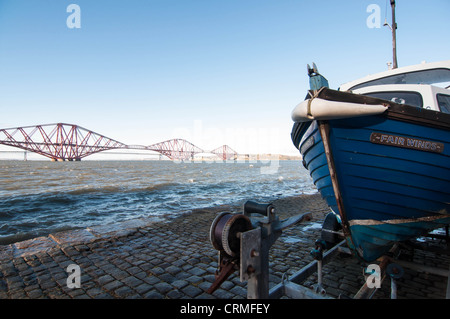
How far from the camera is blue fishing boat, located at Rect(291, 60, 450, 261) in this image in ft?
9.53

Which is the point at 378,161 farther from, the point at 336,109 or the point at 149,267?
the point at 149,267

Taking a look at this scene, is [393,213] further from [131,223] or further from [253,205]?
[131,223]

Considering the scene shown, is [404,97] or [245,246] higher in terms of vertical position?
[404,97]

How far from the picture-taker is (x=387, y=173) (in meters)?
3.19

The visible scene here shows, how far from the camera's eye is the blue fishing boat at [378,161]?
2906 millimetres

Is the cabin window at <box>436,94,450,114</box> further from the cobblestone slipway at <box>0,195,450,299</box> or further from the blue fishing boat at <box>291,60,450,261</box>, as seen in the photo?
the cobblestone slipway at <box>0,195,450,299</box>

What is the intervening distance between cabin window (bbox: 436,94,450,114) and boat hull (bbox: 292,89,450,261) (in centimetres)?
114

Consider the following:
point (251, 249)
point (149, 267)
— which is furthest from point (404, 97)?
point (149, 267)

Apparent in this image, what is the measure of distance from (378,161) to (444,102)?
218cm

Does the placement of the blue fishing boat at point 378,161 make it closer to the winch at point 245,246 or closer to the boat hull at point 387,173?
the boat hull at point 387,173

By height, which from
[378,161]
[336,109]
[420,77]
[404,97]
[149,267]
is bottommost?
[149,267]

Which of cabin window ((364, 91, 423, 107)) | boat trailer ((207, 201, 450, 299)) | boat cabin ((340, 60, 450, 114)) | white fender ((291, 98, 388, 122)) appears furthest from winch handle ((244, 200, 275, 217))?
cabin window ((364, 91, 423, 107))
